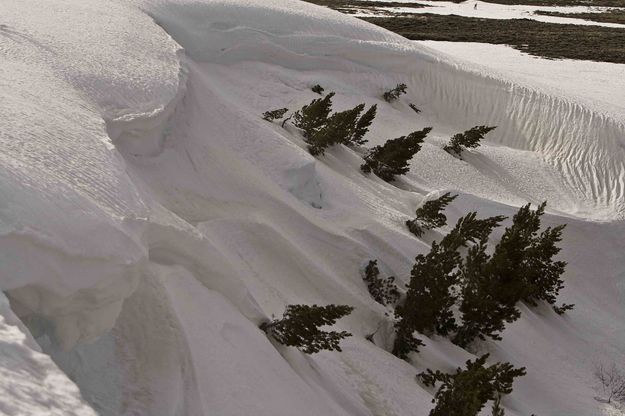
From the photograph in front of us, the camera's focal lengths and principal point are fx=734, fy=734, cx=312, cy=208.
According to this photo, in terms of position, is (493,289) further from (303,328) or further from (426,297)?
(303,328)

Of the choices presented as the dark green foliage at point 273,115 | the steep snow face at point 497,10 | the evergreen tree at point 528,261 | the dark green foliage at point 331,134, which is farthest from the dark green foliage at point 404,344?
the steep snow face at point 497,10

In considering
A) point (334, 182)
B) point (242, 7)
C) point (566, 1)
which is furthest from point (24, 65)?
point (566, 1)

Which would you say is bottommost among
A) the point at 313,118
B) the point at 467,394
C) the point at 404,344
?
the point at 404,344

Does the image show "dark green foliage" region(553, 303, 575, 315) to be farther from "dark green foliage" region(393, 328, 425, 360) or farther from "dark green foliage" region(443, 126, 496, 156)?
"dark green foliage" region(443, 126, 496, 156)

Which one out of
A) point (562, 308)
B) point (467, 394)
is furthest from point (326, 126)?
point (467, 394)

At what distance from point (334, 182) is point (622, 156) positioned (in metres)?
8.78

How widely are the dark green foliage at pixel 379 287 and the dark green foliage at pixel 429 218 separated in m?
1.93

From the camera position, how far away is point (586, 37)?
104ft

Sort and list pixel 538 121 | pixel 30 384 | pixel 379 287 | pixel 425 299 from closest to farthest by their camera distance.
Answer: pixel 30 384 → pixel 425 299 → pixel 379 287 → pixel 538 121

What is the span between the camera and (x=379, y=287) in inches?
371

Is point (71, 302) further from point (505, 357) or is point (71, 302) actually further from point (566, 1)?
point (566, 1)

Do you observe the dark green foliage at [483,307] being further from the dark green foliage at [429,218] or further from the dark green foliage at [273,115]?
the dark green foliage at [273,115]

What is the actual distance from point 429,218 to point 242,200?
3720mm

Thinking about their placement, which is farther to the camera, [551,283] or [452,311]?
[551,283]
